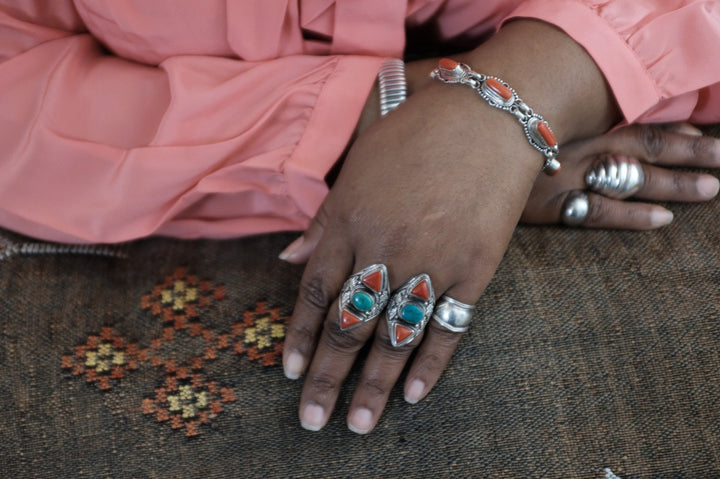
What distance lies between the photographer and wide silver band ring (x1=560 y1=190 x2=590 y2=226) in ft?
2.67

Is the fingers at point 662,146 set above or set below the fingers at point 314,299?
above

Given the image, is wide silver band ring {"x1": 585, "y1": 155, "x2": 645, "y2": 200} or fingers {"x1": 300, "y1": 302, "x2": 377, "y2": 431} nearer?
fingers {"x1": 300, "y1": 302, "x2": 377, "y2": 431}

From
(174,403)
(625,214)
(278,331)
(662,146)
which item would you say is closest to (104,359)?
(174,403)

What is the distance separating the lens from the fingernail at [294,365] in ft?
2.37

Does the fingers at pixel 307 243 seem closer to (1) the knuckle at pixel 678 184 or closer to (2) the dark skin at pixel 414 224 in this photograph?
(2) the dark skin at pixel 414 224

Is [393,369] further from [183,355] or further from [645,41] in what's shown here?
[645,41]

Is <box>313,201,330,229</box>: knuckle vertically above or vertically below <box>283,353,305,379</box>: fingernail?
above

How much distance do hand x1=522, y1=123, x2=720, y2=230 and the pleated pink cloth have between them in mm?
40

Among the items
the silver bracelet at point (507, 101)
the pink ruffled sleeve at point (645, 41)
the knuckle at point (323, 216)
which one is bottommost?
the knuckle at point (323, 216)

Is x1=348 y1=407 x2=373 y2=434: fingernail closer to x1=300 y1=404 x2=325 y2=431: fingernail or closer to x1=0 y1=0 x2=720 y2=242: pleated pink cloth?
x1=300 y1=404 x2=325 y2=431: fingernail

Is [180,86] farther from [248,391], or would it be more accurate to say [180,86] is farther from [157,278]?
[248,391]

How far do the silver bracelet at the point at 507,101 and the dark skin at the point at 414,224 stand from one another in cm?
1

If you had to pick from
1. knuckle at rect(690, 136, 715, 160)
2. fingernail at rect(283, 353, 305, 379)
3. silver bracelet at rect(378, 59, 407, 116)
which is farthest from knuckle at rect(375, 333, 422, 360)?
knuckle at rect(690, 136, 715, 160)

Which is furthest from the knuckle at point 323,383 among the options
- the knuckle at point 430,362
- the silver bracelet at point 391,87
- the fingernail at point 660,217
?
the fingernail at point 660,217
